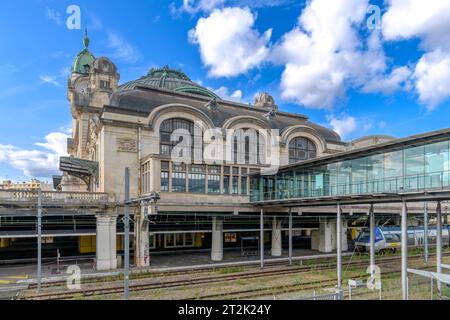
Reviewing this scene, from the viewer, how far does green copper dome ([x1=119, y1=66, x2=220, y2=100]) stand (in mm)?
53000

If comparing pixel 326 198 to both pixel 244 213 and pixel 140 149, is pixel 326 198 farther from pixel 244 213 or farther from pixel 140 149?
pixel 140 149

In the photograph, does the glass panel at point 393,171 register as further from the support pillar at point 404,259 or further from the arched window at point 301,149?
the arched window at point 301,149

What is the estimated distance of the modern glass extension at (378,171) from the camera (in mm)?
16359

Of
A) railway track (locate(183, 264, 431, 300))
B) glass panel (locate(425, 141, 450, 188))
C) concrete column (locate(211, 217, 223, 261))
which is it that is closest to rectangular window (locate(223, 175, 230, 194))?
concrete column (locate(211, 217, 223, 261))

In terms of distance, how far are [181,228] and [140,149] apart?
352 inches

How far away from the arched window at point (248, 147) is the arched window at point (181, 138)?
3.97m

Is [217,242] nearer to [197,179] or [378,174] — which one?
[197,179]

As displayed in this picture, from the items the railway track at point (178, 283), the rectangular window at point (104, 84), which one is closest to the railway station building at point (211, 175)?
the railway track at point (178, 283)

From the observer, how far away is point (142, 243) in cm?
2788

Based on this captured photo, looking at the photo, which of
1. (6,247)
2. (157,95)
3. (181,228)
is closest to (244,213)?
(181,228)

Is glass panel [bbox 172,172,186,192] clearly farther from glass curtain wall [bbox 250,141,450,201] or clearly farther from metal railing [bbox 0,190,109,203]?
glass curtain wall [bbox 250,141,450,201]
